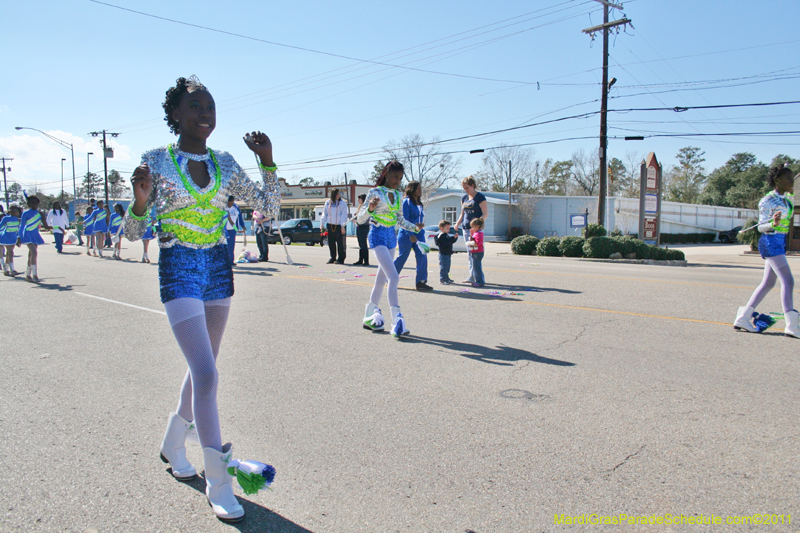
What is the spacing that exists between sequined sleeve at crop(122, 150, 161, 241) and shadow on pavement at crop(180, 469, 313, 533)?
1.47 metres

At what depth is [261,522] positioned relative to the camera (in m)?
2.62

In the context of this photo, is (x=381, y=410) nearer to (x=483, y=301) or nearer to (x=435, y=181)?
(x=483, y=301)

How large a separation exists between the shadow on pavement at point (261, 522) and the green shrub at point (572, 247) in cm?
2037

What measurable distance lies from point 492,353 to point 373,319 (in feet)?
5.27

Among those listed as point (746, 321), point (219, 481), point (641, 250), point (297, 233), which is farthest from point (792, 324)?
point (297, 233)

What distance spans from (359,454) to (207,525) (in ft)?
3.16

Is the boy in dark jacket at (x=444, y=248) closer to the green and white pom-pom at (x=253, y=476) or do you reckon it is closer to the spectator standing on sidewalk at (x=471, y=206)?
the spectator standing on sidewalk at (x=471, y=206)

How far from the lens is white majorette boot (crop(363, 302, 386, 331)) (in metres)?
6.60

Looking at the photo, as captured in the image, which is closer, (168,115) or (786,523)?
(786,523)

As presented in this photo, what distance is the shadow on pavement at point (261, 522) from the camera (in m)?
2.55

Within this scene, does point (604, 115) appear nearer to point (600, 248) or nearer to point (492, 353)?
point (600, 248)

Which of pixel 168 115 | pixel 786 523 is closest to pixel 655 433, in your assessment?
pixel 786 523

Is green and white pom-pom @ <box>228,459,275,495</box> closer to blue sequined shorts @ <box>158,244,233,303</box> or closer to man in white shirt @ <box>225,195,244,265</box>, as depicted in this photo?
blue sequined shorts @ <box>158,244,233,303</box>

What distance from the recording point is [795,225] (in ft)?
95.2
